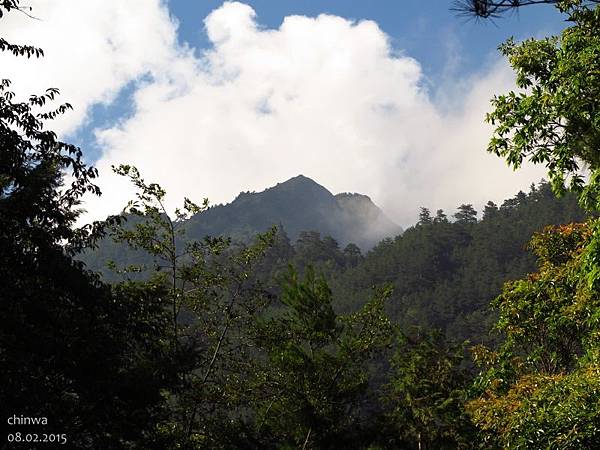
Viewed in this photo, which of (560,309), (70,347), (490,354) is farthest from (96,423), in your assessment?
(490,354)

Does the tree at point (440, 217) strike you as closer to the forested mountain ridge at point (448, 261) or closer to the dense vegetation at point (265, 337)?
the forested mountain ridge at point (448, 261)

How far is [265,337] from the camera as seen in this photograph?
13.7 meters

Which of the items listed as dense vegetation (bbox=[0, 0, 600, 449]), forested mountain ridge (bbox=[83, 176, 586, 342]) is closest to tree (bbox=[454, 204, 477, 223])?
forested mountain ridge (bbox=[83, 176, 586, 342])

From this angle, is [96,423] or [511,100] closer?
[96,423]

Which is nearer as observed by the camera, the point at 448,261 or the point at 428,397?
the point at 428,397

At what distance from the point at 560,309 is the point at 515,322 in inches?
72.7

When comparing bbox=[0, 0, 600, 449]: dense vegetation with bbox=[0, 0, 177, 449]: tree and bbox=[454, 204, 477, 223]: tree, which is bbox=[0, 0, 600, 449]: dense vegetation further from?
bbox=[454, 204, 477, 223]: tree

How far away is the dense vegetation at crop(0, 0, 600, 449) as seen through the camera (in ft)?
23.8

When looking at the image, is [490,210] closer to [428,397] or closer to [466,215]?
[466,215]

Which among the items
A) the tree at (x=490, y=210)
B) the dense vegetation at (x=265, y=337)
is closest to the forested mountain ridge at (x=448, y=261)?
the tree at (x=490, y=210)

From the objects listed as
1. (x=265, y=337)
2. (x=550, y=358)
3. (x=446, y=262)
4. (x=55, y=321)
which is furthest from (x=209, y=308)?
(x=446, y=262)

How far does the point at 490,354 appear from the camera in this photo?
13.8 metres

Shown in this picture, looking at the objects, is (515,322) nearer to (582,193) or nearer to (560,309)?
(560,309)

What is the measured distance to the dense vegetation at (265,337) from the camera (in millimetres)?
7258
